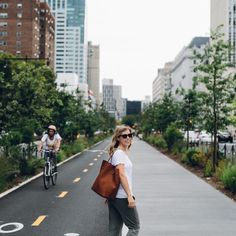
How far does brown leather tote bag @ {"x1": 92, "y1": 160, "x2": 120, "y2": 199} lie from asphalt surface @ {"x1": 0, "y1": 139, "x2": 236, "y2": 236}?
2.41 meters

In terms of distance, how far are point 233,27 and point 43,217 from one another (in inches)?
5180

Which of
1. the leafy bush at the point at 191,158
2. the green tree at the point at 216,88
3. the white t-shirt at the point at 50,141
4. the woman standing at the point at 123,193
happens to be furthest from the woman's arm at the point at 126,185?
the leafy bush at the point at 191,158

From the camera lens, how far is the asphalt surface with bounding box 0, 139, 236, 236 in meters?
8.07

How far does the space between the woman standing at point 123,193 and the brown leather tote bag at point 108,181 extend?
6cm

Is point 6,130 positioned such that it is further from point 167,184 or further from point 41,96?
point 167,184

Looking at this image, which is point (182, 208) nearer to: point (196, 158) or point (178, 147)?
point (196, 158)

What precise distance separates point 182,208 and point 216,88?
9343 millimetres

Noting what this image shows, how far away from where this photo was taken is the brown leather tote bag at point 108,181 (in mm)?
5434

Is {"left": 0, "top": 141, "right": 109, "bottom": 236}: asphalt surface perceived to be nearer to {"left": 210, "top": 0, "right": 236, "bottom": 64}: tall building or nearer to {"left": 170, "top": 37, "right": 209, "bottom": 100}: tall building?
{"left": 210, "top": 0, "right": 236, "bottom": 64}: tall building

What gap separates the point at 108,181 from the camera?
5473mm

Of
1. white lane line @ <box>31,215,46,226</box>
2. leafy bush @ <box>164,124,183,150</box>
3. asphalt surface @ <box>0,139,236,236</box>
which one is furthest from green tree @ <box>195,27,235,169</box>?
leafy bush @ <box>164,124,183,150</box>

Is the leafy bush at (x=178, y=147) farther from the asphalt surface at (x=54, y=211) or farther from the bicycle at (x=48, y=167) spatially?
the bicycle at (x=48, y=167)

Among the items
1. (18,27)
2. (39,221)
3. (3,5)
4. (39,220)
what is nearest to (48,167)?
(39,220)

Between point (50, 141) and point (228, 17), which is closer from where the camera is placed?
point (50, 141)
